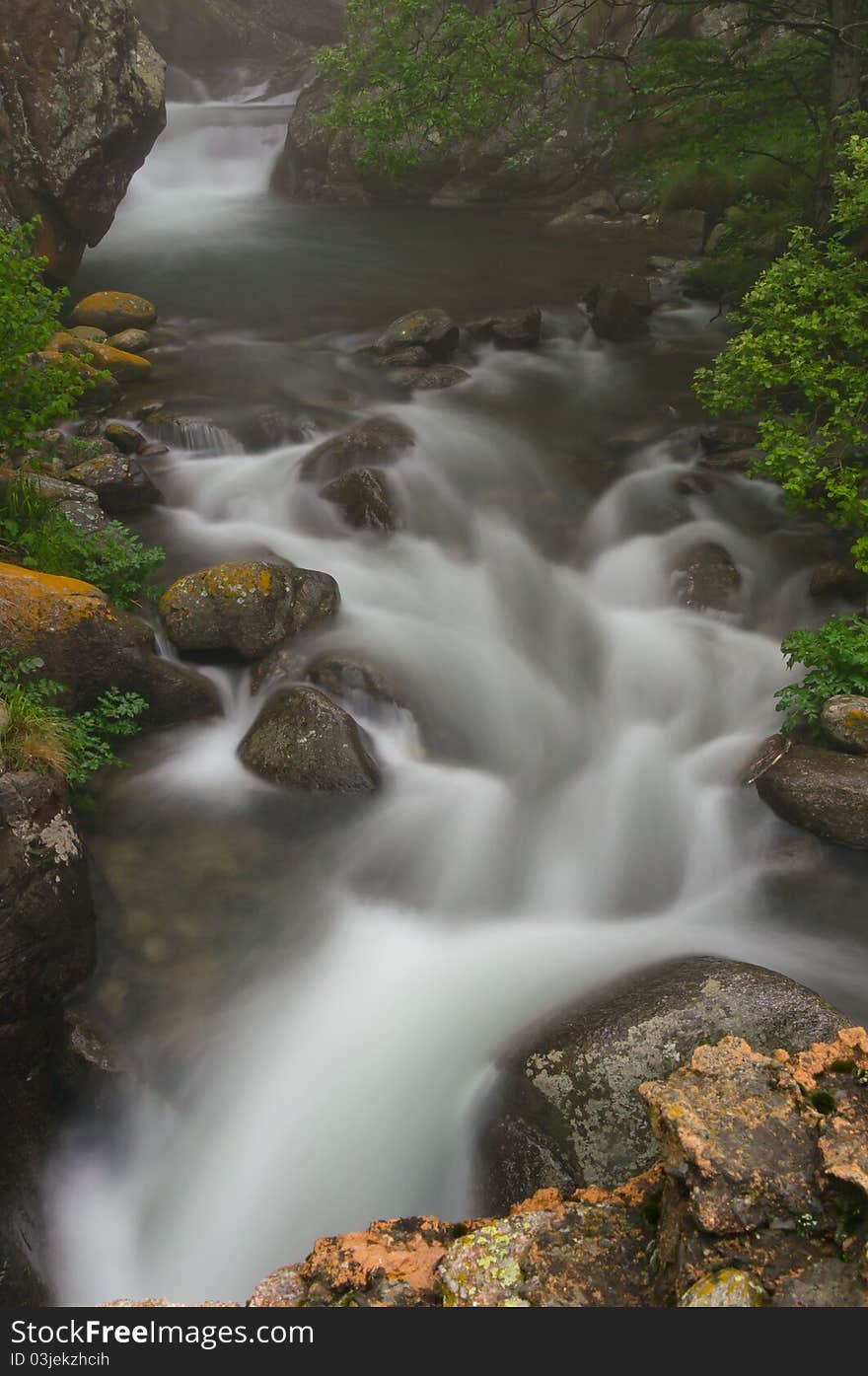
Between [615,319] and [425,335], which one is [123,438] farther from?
[615,319]

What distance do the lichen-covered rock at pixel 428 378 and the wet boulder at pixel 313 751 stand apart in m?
6.96

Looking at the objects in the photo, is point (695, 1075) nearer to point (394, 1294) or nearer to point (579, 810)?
point (394, 1294)

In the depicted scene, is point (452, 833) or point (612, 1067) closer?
point (612, 1067)

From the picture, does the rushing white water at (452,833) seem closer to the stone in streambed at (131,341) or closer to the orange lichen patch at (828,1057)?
the orange lichen patch at (828,1057)

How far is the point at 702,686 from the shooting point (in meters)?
7.75

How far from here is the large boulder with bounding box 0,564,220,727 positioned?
609 cm

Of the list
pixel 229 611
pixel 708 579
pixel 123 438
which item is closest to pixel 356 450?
pixel 123 438

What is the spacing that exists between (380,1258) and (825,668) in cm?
532

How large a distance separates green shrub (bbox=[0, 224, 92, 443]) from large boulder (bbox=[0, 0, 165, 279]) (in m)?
5.89

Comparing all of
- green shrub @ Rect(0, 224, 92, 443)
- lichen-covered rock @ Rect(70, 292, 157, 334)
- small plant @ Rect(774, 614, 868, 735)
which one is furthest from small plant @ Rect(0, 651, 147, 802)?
lichen-covered rock @ Rect(70, 292, 157, 334)

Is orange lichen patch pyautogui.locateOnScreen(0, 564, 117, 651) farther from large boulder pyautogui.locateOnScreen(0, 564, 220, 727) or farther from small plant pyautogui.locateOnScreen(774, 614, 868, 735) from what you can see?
small plant pyautogui.locateOnScreen(774, 614, 868, 735)

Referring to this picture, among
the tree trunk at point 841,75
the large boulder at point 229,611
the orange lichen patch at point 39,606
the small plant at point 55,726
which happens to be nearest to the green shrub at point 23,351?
the orange lichen patch at point 39,606

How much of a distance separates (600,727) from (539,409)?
5887mm

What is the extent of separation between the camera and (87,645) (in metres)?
6.31
